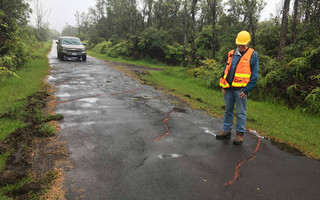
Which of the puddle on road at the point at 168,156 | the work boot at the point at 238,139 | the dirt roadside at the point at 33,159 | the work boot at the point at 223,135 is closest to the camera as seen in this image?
the dirt roadside at the point at 33,159

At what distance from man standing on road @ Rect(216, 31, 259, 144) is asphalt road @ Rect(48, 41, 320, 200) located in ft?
1.45

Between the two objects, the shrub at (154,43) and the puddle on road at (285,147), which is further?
the shrub at (154,43)

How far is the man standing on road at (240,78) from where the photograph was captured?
13.7ft

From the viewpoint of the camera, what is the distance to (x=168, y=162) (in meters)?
3.58

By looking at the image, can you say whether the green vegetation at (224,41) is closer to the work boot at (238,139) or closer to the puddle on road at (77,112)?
the work boot at (238,139)

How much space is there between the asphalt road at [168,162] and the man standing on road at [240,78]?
17.4 inches

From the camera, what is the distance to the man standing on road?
418 centimetres

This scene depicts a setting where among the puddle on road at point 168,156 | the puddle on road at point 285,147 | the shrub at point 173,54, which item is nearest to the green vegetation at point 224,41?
the shrub at point 173,54

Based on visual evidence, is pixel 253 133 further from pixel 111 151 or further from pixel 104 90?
pixel 104 90

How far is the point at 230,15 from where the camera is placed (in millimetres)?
30875

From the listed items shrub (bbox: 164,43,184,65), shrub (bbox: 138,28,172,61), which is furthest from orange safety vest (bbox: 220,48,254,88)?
shrub (bbox: 138,28,172,61)

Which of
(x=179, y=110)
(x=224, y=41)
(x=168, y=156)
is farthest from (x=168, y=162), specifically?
Result: (x=224, y=41)

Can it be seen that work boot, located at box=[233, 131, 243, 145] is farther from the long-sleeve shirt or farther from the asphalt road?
the long-sleeve shirt

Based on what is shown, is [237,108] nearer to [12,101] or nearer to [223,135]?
[223,135]
